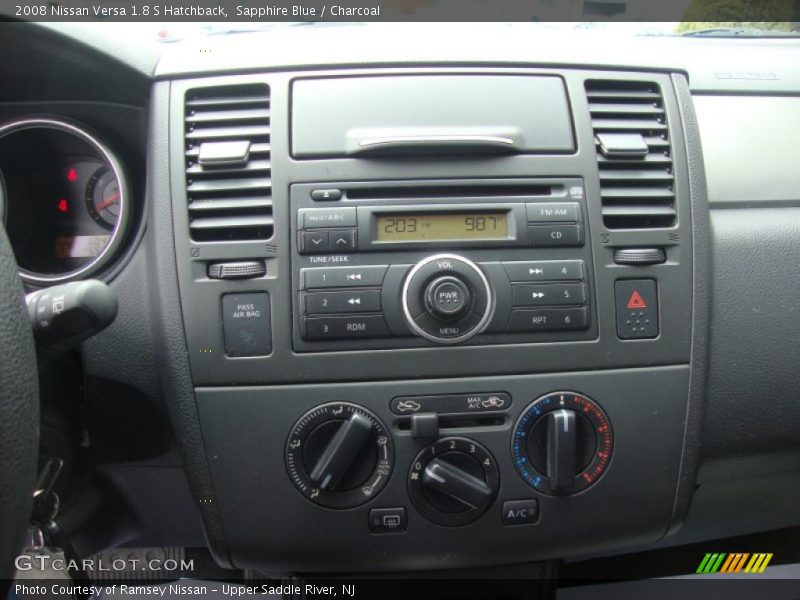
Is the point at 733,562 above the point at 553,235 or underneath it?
underneath

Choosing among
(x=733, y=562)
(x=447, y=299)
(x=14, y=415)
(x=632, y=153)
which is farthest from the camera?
(x=733, y=562)

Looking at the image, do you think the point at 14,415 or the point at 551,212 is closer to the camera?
the point at 14,415

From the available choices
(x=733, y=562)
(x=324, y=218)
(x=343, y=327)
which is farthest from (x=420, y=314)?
(x=733, y=562)

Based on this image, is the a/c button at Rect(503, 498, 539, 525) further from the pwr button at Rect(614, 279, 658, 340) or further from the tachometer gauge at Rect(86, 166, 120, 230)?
the tachometer gauge at Rect(86, 166, 120, 230)

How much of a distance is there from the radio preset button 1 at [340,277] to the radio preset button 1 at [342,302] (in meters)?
0.01

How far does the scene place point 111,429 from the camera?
1.28m

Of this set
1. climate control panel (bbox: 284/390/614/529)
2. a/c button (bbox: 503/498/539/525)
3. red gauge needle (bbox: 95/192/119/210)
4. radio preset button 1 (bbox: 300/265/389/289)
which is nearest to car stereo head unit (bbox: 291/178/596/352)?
radio preset button 1 (bbox: 300/265/389/289)

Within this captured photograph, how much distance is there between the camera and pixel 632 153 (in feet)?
4.00

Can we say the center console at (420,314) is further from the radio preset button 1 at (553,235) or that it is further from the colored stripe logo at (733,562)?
the colored stripe logo at (733,562)

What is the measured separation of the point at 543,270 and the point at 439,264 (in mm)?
193

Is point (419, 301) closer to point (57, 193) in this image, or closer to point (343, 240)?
point (343, 240)

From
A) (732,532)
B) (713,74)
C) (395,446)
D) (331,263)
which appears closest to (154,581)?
(395,446)

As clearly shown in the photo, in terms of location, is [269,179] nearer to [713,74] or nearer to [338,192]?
[338,192]

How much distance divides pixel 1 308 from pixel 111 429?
63cm
